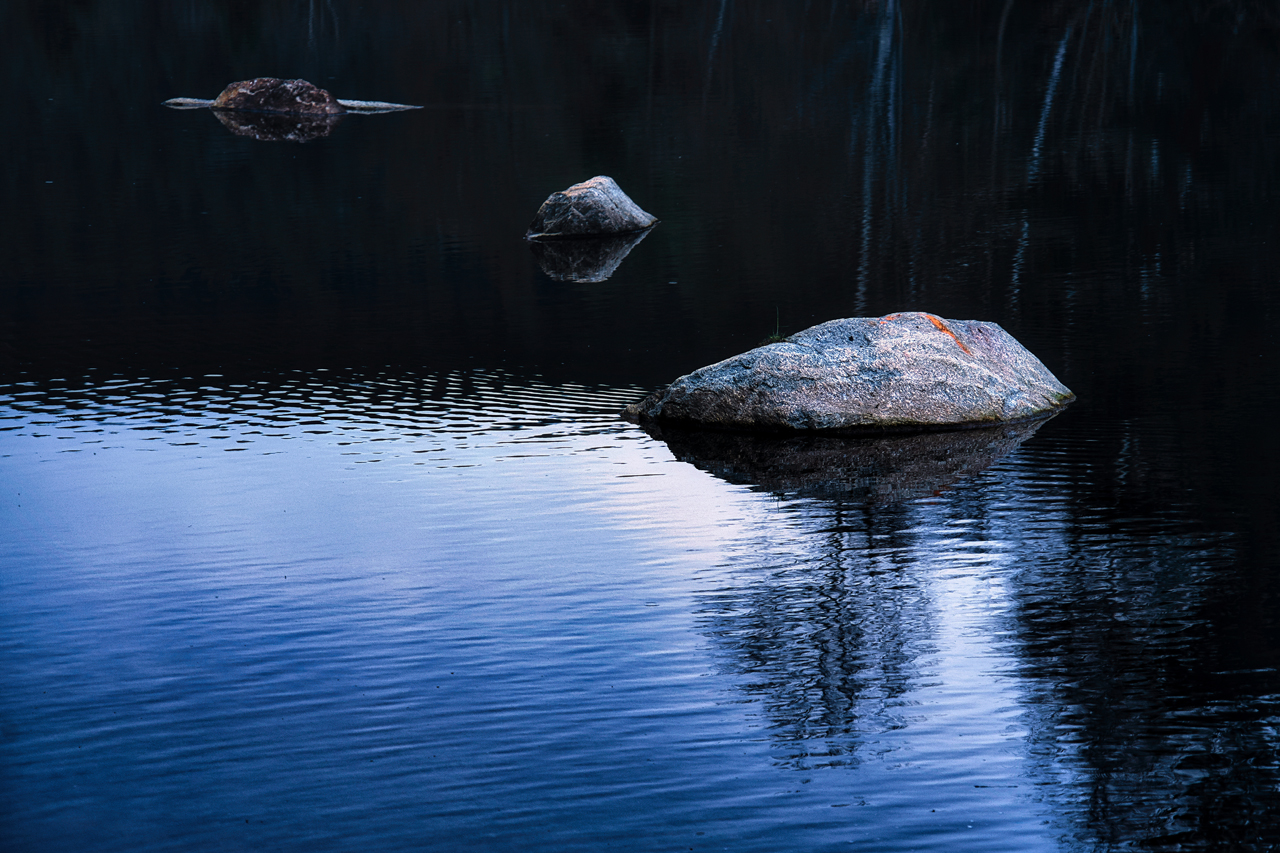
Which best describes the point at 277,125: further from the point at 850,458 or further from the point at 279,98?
the point at 850,458

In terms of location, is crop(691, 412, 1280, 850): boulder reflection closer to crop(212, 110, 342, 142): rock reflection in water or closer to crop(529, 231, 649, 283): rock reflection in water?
crop(529, 231, 649, 283): rock reflection in water

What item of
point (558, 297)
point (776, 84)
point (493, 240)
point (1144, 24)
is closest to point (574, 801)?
point (558, 297)

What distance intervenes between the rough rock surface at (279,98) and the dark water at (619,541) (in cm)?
1986

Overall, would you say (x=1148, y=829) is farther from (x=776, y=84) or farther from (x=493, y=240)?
(x=776, y=84)

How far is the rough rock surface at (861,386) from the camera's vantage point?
16.4 meters

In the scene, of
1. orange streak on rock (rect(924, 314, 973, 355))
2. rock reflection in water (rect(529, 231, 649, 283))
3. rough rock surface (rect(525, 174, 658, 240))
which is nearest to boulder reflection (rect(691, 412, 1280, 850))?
orange streak on rock (rect(924, 314, 973, 355))

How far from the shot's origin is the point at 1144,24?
72625 millimetres

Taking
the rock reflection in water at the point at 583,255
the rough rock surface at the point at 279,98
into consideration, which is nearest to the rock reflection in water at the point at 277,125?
the rough rock surface at the point at 279,98

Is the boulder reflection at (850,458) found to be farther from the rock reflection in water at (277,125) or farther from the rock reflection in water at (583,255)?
the rock reflection in water at (277,125)

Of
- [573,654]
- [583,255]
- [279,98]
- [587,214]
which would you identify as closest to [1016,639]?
[573,654]

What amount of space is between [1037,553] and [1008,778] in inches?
165

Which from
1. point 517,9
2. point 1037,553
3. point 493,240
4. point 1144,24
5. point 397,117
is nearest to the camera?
point 1037,553

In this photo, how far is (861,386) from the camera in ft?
54.0

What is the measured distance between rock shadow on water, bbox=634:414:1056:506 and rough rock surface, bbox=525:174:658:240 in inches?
557
